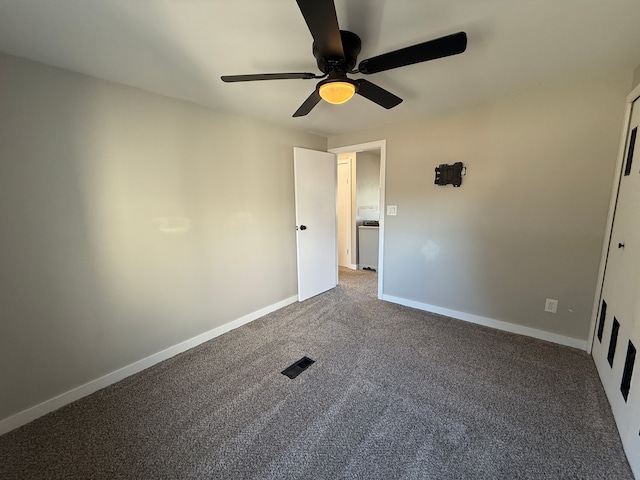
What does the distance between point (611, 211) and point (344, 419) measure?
2.46m

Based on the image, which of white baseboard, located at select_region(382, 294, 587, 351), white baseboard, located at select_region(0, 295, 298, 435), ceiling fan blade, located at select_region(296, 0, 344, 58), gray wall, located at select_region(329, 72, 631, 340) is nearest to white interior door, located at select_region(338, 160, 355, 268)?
gray wall, located at select_region(329, 72, 631, 340)

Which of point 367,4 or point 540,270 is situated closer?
point 367,4

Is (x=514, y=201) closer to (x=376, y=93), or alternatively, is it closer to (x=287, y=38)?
(x=376, y=93)

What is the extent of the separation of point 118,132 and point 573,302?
12.6 ft

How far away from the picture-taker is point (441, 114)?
261cm

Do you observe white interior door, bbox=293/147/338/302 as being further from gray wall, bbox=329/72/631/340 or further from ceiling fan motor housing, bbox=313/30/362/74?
ceiling fan motor housing, bbox=313/30/362/74

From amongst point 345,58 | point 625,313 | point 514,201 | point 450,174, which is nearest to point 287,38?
point 345,58

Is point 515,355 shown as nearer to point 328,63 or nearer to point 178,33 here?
point 328,63

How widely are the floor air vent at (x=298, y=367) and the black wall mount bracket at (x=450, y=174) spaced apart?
A: 2172 millimetres

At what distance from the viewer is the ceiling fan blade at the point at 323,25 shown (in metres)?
0.89

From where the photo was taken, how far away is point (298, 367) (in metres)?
2.03

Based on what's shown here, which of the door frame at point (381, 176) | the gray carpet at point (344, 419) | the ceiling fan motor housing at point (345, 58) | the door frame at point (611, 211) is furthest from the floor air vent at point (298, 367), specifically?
the door frame at point (611, 211)

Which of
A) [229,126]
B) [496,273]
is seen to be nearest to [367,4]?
[229,126]

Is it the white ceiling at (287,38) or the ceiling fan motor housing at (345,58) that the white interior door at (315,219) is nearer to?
the white ceiling at (287,38)
